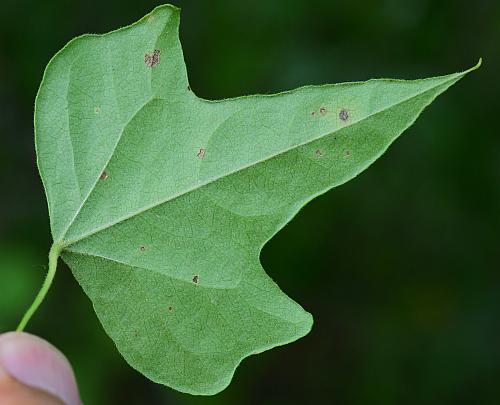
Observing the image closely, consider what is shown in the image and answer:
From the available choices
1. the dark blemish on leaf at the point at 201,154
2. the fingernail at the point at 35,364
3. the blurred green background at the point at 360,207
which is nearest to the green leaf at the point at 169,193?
the dark blemish on leaf at the point at 201,154

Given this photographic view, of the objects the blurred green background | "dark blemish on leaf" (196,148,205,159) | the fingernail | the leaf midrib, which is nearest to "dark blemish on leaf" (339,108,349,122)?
the leaf midrib

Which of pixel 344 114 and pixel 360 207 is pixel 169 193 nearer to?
pixel 344 114

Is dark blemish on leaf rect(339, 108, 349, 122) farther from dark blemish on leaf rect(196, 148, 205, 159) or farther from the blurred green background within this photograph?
the blurred green background

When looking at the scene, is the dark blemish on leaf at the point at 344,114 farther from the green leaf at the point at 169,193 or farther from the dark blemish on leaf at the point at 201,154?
the dark blemish on leaf at the point at 201,154

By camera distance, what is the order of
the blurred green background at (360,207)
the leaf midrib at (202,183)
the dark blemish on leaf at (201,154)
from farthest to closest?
1. the blurred green background at (360,207)
2. the dark blemish on leaf at (201,154)
3. the leaf midrib at (202,183)

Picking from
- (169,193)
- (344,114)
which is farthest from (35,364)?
(344,114)

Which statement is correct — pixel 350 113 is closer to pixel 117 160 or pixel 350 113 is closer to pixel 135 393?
pixel 117 160
